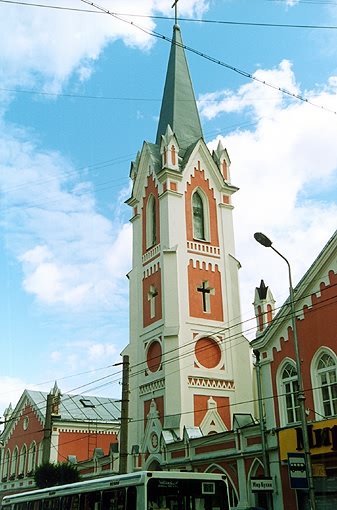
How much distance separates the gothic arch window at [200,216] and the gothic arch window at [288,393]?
53.8 ft

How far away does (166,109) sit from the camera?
1735 inches

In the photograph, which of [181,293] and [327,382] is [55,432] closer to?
[181,293]

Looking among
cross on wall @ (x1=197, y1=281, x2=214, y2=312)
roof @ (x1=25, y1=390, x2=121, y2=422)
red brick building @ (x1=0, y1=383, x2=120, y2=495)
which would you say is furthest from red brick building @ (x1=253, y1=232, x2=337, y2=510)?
roof @ (x1=25, y1=390, x2=121, y2=422)

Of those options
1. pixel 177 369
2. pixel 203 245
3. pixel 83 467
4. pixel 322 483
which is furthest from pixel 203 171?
pixel 322 483

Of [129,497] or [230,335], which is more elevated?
[230,335]

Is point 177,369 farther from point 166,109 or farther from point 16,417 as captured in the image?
point 16,417

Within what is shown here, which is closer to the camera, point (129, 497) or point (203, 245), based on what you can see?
point (129, 497)

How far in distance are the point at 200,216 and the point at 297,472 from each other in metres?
23.9

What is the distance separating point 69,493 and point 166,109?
29.8 m

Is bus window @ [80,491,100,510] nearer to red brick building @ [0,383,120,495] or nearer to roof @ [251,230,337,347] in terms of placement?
roof @ [251,230,337,347]

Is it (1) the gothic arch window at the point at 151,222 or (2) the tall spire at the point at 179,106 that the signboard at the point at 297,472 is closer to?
(1) the gothic arch window at the point at 151,222

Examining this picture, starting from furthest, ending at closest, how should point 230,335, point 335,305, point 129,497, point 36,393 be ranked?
point 36,393, point 230,335, point 335,305, point 129,497

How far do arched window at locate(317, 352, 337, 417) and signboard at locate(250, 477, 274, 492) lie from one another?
3.02 metres

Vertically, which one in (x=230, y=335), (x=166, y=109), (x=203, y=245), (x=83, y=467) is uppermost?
(x=166, y=109)
